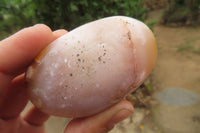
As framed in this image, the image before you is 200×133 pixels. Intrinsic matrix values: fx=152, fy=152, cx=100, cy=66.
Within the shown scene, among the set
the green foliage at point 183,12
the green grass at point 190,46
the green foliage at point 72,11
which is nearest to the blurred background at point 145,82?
the green foliage at point 72,11

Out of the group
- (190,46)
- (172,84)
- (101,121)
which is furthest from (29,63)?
(190,46)

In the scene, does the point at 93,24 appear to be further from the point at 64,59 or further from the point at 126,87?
the point at 126,87

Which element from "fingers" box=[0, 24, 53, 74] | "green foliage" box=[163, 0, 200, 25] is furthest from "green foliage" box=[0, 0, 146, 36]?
"green foliage" box=[163, 0, 200, 25]

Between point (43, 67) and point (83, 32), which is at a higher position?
point (83, 32)

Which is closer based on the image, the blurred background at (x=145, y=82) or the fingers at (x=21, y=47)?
the fingers at (x=21, y=47)

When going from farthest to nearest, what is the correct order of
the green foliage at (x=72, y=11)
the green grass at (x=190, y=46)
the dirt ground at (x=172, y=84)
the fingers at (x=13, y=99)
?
the green grass at (x=190, y=46) < the dirt ground at (x=172, y=84) < the green foliage at (x=72, y=11) < the fingers at (x=13, y=99)

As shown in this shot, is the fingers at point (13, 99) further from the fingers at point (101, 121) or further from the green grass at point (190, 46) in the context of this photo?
the green grass at point (190, 46)

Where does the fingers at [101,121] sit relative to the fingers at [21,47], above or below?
below

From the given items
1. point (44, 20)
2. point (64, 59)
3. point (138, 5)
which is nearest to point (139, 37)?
point (64, 59)
